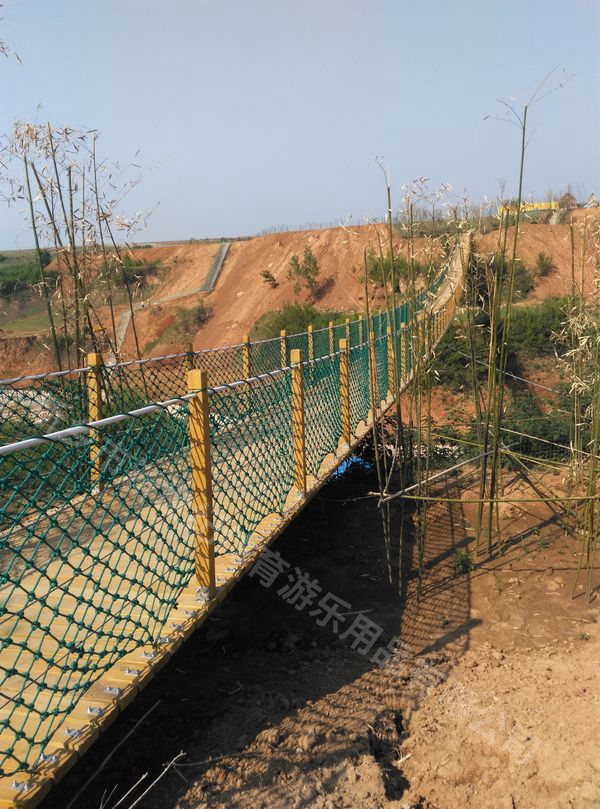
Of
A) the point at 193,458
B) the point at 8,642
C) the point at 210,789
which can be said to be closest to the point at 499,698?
the point at 210,789

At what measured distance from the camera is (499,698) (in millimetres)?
2822

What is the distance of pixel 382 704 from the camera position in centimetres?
277

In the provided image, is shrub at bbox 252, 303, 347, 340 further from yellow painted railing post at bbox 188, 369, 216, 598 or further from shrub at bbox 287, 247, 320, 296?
yellow painted railing post at bbox 188, 369, 216, 598

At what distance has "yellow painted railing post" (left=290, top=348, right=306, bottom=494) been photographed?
316 centimetres

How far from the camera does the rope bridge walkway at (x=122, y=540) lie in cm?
155

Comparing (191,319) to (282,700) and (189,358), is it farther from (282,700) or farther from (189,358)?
(282,700)

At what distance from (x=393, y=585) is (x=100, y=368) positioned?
7.12 feet

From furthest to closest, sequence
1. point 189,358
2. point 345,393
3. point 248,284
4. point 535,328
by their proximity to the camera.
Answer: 1. point 248,284
2. point 535,328
3. point 189,358
4. point 345,393

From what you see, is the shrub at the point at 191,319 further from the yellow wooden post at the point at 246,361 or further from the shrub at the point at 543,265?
the yellow wooden post at the point at 246,361

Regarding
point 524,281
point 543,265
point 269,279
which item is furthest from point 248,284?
point 543,265

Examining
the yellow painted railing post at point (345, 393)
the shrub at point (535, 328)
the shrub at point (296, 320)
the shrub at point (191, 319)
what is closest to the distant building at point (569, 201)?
the yellow painted railing post at point (345, 393)

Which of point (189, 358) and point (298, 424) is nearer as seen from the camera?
point (298, 424)

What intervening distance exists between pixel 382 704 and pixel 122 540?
4.27ft

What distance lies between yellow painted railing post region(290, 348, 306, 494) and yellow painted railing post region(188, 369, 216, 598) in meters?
1.00
